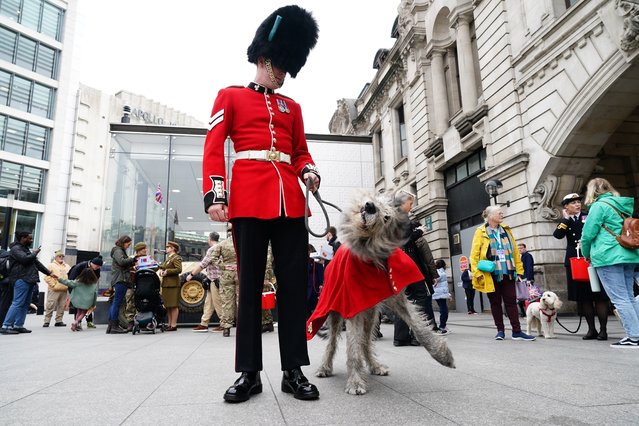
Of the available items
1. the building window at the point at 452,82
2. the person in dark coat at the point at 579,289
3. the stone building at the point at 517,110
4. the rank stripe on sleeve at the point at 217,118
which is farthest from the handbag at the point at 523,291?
the rank stripe on sleeve at the point at 217,118

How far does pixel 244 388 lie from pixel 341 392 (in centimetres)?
67

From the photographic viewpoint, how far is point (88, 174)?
41.7 metres

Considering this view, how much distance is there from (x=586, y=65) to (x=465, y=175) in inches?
267

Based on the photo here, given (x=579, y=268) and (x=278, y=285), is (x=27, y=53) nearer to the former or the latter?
(x=278, y=285)

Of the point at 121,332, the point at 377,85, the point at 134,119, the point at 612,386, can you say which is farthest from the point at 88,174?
the point at 612,386

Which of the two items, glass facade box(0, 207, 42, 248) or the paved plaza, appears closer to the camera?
the paved plaza

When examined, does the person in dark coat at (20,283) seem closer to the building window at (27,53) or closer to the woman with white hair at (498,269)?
the woman with white hair at (498,269)

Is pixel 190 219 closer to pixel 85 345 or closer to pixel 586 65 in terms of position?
pixel 85 345

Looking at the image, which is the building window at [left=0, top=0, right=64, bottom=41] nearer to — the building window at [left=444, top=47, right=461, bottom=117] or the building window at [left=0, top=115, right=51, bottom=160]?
the building window at [left=0, top=115, right=51, bottom=160]

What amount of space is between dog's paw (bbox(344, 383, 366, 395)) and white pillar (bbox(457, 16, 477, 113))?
47.9 feet

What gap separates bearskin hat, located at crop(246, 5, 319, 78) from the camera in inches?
124

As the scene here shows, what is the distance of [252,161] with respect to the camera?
294cm

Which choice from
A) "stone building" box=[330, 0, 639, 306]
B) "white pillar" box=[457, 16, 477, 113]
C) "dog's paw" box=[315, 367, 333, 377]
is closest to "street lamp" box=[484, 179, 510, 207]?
"stone building" box=[330, 0, 639, 306]

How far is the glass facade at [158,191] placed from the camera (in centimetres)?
1764
